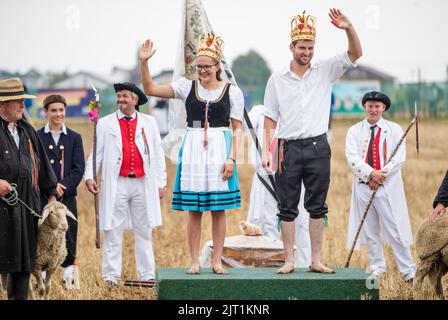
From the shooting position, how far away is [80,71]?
2504 inches

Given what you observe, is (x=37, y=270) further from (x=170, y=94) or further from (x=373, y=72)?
(x=373, y=72)

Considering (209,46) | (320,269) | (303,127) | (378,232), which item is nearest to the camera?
(209,46)

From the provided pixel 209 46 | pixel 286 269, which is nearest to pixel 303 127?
pixel 209 46

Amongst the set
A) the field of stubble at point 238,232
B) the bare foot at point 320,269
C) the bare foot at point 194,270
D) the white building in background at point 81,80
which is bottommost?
the field of stubble at point 238,232

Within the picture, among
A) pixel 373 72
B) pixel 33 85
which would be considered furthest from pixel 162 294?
pixel 373 72

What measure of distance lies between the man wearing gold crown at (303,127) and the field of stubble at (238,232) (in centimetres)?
135

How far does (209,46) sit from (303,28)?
835mm

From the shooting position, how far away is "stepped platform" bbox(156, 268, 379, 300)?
28.7ft

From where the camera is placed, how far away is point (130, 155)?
1098 cm

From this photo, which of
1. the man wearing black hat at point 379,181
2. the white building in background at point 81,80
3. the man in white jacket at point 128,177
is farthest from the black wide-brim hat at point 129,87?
the white building in background at point 81,80

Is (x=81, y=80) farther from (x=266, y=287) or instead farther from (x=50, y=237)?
(x=266, y=287)

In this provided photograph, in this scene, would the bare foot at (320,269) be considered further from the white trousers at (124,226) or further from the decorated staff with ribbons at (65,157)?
the decorated staff with ribbons at (65,157)

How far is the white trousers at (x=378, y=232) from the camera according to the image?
11.1 meters

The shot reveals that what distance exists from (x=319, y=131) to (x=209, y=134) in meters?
0.98
